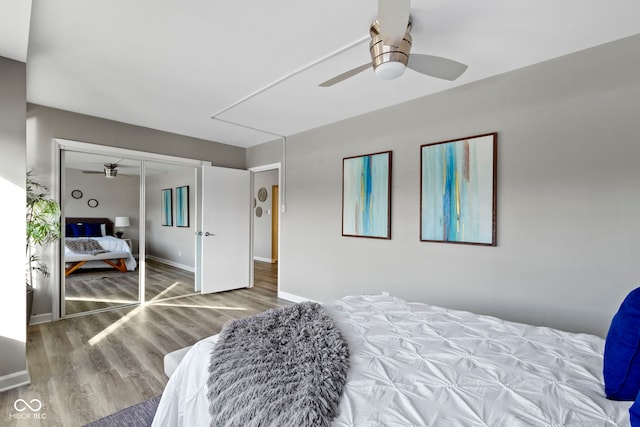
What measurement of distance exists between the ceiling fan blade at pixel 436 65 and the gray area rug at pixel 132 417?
2.71 metres

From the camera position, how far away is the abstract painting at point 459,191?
250 cm

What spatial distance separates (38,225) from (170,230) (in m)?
1.53

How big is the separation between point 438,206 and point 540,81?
123 centimetres

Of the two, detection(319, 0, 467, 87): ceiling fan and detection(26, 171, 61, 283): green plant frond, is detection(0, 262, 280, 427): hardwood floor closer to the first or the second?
detection(26, 171, 61, 283): green plant frond

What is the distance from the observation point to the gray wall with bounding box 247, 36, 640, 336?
199 cm

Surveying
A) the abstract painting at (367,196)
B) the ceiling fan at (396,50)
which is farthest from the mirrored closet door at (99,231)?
the ceiling fan at (396,50)

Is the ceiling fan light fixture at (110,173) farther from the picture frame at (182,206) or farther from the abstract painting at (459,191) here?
the abstract painting at (459,191)

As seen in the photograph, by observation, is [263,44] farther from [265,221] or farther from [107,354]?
[265,221]

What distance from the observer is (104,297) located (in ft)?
12.5

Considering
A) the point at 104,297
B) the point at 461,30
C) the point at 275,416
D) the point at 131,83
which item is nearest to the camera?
the point at 275,416

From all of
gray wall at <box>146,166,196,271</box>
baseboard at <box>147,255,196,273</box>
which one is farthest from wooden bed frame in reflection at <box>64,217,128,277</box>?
baseboard at <box>147,255,196,273</box>

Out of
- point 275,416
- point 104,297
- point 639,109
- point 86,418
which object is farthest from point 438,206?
point 104,297

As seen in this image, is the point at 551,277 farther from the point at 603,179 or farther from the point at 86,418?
the point at 86,418

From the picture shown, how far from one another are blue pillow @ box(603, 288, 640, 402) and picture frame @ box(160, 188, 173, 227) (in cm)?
456
